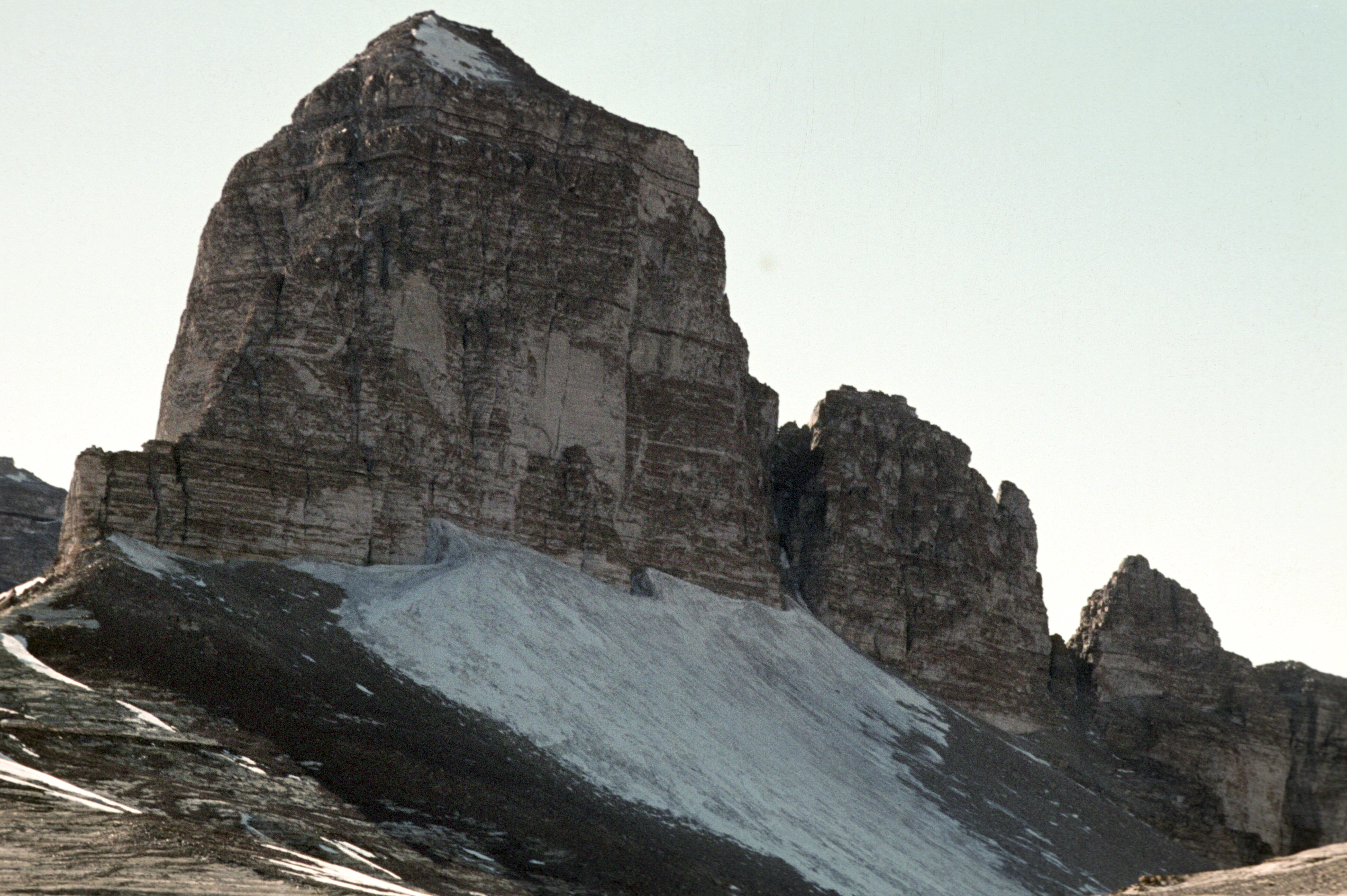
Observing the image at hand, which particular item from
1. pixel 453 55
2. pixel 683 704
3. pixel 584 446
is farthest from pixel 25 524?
pixel 683 704

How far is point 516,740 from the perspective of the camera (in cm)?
4122

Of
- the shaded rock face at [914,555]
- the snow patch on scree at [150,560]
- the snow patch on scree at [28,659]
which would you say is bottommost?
the snow patch on scree at [28,659]

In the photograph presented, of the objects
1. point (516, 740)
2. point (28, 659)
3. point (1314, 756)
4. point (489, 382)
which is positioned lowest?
point (516, 740)

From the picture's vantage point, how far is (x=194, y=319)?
2297 inches

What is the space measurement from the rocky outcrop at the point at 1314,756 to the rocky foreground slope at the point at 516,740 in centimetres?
1367

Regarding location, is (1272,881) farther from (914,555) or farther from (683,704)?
(914,555)

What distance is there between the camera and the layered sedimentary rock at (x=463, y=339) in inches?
1983

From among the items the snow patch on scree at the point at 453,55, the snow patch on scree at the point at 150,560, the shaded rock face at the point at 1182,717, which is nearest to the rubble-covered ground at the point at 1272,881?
the snow patch on scree at the point at 150,560

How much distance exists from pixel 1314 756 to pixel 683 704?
130 ft

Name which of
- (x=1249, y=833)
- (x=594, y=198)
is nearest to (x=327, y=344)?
(x=594, y=198)

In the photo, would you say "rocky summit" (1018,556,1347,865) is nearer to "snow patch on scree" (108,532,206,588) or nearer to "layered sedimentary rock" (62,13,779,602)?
"layered sedimentary rock" (62,13,779,602)

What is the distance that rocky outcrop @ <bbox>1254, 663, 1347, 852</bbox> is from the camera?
244 feet

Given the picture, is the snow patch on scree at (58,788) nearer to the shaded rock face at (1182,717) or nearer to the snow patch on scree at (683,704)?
the snow patch on scree at (683,704)

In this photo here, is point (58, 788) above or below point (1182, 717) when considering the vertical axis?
below
